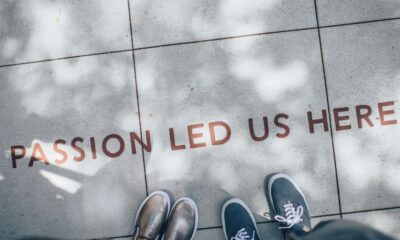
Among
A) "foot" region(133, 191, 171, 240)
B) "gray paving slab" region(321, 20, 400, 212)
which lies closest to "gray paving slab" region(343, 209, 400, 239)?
"gray paving slab" region(321, 20, 400, 212)

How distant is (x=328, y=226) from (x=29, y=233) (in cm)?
210

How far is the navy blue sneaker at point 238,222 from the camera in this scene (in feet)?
7.94

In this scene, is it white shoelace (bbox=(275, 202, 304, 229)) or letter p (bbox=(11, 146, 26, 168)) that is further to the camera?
letter p (bbox=(11, 146, 26, 168))

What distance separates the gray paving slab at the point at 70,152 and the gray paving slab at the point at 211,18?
0.28 m

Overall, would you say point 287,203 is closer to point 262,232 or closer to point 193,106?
point 262,232

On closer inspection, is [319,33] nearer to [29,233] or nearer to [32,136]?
[32,136]

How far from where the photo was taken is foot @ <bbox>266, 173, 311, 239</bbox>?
8.00ft

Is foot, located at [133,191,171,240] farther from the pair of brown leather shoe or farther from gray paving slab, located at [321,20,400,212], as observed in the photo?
gray paving slab, located at [321,20,400,212]

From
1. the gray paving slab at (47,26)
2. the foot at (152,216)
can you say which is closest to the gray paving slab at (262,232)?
the foot at (152,216)

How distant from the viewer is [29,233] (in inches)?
99.5

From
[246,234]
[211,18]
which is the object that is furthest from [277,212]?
[211,18]

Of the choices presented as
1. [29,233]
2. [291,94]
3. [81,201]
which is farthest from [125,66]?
[29,233]

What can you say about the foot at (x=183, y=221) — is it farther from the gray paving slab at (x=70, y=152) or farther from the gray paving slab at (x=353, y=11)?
the gray paving slab at (x=353, y=11)

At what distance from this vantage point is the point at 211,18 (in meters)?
2.53
